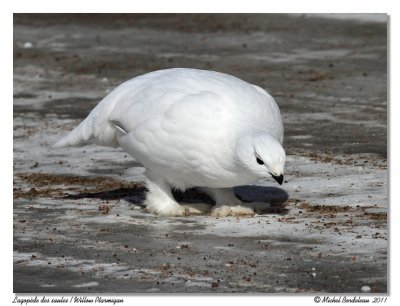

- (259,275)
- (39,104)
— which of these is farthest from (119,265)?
(39,104)

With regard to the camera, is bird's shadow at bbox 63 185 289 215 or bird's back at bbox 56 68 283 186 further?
bird's shadow at bbox 63 185 289 215

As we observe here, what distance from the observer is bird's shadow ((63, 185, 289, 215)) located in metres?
8.13

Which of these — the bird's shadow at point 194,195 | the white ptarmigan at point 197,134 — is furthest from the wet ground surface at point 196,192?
the white ptarmigan at point 197,134

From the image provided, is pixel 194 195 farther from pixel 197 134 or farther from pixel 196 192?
pixel 197 134

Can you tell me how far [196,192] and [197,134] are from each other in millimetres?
1420

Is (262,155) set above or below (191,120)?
below

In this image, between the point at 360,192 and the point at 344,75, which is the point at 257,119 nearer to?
the point at 360,192

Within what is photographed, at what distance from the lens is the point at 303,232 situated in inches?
281

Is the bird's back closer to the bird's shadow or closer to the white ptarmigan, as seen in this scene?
the white ptarmigan

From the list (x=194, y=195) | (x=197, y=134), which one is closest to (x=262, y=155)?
(x=197, y=134)

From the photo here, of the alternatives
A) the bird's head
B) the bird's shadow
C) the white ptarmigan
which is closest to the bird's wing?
the white ptarmigan

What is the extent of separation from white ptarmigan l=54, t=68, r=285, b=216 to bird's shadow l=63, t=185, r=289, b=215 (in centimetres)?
29

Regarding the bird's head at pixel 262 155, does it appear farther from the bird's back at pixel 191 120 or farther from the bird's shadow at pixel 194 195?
the bird's shadow at pixel 194 195

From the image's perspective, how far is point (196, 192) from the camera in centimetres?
841
